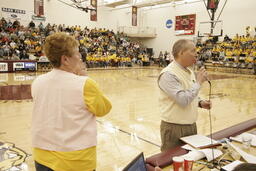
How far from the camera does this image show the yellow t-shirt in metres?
1.34

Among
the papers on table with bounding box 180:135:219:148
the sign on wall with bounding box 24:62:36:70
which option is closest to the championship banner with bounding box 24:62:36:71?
the sign on wall with bounding box 24:62:36:70

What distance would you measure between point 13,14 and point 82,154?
20378 millimetres

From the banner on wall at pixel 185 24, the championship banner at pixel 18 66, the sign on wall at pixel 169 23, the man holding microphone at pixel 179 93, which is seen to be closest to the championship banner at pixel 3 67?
the championship banner at pixel 18 66

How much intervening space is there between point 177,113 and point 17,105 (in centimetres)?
536

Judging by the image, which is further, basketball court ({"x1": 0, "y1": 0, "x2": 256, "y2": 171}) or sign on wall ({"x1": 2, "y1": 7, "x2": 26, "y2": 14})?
sign on wall ({"x1": 2, "y1": 7, "x2": 26, "y2": 14})

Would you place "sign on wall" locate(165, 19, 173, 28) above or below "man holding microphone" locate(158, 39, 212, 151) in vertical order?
above

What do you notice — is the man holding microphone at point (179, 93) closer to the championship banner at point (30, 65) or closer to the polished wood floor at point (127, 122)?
the polished wood floor at point (127, 122)

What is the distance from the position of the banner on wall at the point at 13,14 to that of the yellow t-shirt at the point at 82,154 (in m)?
20.0

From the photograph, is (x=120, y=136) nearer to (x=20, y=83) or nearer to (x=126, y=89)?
(x=126, y=89)

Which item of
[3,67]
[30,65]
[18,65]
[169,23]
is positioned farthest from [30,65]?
[169,23]

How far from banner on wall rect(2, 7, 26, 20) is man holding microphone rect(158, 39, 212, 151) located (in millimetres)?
19796

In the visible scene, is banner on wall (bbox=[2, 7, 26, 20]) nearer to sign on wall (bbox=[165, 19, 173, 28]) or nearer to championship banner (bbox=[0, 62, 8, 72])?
championship banner (bbox=[0, 62, 8, 72])

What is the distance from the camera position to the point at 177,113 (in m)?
2.04

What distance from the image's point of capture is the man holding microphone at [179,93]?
193 centimetres
